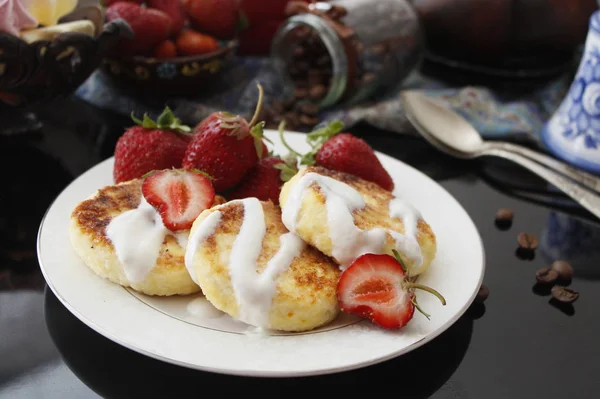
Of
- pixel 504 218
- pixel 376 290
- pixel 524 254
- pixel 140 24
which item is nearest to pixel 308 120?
pixel 140 24

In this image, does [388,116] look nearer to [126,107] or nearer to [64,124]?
[126,107]

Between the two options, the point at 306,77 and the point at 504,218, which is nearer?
the point at 504,218

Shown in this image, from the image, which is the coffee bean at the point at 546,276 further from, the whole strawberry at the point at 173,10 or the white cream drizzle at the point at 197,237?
the whole strawberry at the point at 173,10

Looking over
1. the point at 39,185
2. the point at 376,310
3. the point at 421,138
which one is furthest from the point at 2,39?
the point at 421,138

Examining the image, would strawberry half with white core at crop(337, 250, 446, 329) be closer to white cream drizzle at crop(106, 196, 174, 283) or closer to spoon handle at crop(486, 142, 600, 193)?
white cream drizzle at crop(106, 196, 174, 283)

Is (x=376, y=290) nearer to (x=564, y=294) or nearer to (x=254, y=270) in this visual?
(x=254, y=270)

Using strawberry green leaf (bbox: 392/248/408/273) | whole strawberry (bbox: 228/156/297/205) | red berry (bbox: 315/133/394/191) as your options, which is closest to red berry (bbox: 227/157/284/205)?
whole strawberry (bbox: 228/156/297/205)
